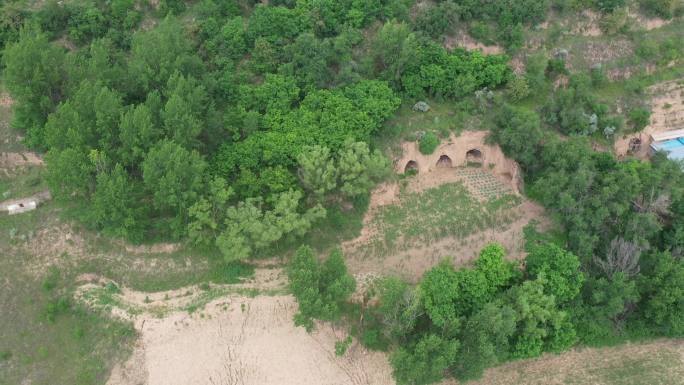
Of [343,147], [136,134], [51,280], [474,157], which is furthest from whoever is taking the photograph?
[474,157]

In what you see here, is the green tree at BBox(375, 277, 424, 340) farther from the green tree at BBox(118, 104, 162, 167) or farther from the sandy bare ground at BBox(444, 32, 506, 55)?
the sandy bare ground at BBox(444, 32, 506, 55)

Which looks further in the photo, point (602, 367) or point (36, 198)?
point (36, 198)

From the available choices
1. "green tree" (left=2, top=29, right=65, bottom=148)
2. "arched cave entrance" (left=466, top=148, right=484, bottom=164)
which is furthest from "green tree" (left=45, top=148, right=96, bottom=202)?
"arched cave entrance" (left=466, top=148, right=484, bottom=164)

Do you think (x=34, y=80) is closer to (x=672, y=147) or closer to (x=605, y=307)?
(x=605, y=307)

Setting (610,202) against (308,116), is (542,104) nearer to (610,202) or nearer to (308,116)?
(610,202)

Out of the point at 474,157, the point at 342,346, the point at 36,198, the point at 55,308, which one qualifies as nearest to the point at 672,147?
the point at 474,157
